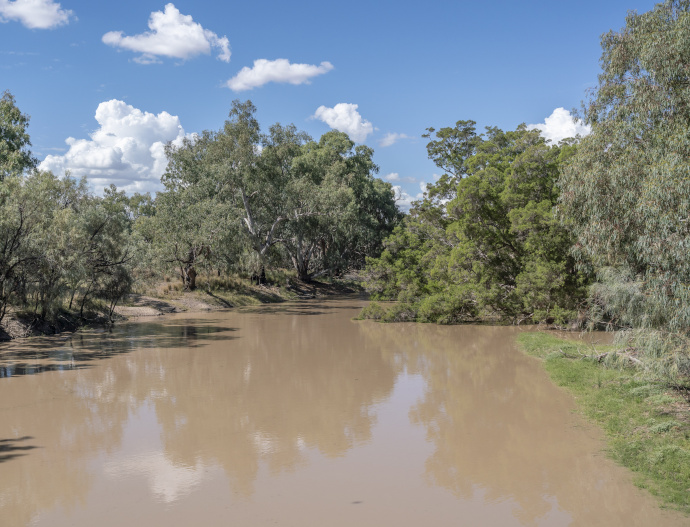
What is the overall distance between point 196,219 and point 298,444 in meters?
26.4

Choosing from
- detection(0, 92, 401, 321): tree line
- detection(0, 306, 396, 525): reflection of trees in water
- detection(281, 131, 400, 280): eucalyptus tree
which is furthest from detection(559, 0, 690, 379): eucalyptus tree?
detection(281, 131, 400, 280): eucalyptus tree

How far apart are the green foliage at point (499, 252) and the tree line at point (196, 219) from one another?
36.9ft

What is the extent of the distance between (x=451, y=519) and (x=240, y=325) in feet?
72.2

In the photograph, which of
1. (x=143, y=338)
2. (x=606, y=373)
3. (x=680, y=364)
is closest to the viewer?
(x=680, y=364)

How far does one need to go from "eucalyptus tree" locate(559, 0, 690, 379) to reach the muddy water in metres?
2.64

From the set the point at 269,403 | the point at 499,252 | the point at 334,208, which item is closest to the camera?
the point at 269,403

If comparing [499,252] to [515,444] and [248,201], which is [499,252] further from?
[248,201]

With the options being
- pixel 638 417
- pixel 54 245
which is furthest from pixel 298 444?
pixel 54 245

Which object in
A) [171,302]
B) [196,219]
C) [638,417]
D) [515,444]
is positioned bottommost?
[515,444]

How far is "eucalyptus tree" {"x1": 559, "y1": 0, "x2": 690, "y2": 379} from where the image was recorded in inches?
380

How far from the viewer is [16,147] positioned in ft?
93.9

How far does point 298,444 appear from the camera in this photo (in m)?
9.91

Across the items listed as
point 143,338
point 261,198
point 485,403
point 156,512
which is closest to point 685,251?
point 485,403

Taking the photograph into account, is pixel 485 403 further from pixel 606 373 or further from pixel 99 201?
pixel 99 201
